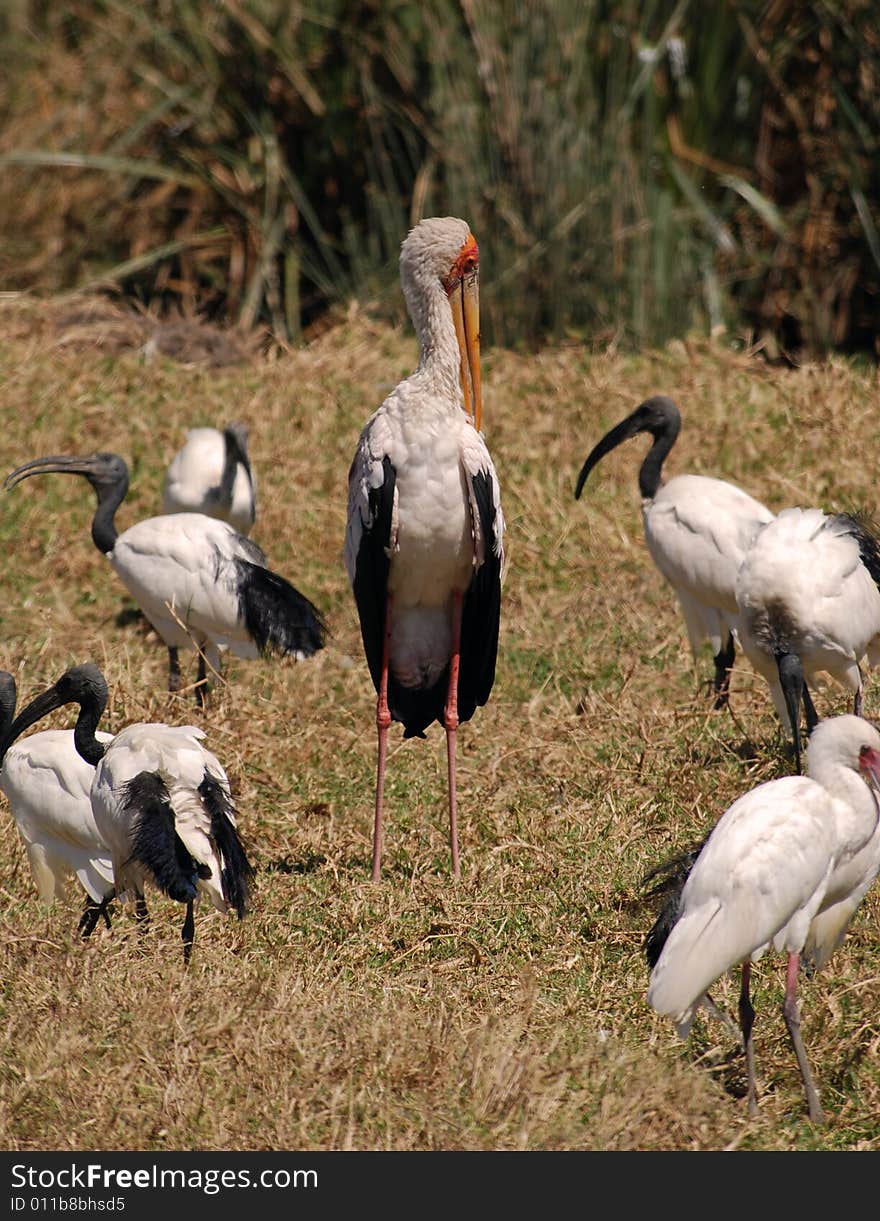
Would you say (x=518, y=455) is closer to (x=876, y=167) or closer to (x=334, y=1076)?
(x=876, y=167)

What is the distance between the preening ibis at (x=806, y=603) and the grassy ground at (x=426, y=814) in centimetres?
31

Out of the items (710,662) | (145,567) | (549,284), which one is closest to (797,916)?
(710,662)

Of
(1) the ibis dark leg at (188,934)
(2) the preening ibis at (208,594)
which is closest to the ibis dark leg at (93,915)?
(1) the ibis dark leg at (188,934)

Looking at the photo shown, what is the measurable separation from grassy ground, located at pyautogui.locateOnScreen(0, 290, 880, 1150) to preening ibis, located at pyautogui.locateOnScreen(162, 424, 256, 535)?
1.02 ft

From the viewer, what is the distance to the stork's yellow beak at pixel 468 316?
5035 millimetres

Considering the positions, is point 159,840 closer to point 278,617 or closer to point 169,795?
point 169,795

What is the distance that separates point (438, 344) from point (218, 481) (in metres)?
2.63

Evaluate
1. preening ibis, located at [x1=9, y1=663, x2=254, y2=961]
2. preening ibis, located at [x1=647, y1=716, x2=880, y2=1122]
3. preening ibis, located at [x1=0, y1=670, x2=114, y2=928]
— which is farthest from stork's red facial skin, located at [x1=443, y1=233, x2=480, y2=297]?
preening ibis, located at [x1=647, y1=716, x2=880, y2=1122]

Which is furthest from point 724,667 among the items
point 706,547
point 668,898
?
point 668,898

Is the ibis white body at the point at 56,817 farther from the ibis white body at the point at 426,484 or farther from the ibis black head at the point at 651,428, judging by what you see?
the ibis black head at the point at 651,428

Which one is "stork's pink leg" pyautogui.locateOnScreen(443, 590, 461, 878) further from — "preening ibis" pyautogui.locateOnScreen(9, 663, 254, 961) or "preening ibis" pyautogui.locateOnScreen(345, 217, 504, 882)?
"preening ibis" pyautogui.locateOnScreen(9, 663, 254, 961)

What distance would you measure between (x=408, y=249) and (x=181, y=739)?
1.62 metres

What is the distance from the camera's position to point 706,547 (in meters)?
6.18

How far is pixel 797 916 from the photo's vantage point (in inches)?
141
